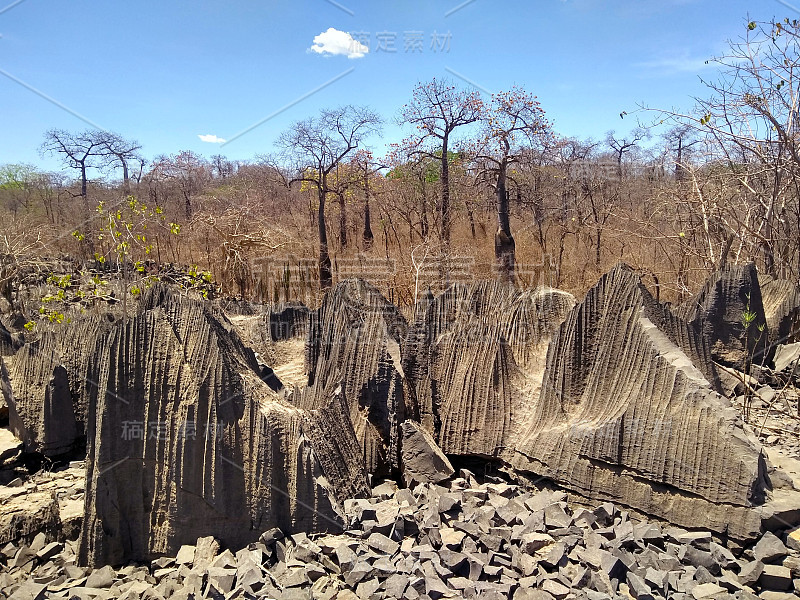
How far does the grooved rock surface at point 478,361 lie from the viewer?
449 cm

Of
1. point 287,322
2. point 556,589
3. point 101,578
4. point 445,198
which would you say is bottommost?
point 101,578

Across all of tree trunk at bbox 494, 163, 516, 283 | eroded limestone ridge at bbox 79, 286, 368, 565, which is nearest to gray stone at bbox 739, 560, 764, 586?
eroded limestone ridge at bbox 79, 286, 368, 565

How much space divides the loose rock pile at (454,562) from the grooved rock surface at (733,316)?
11.4 ft

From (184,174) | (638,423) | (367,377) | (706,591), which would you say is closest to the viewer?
(706,591)

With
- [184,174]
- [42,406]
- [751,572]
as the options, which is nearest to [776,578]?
[751,572]

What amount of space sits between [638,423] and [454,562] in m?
1.54

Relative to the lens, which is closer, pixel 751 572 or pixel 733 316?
pixel 751 572

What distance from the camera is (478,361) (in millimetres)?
4688

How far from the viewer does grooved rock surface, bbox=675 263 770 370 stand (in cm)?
602

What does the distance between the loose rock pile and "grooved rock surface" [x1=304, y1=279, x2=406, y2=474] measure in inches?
29.1

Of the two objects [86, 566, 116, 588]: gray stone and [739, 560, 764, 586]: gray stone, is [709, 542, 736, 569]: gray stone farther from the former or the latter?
[86, 566, 116, 588]: gray stone

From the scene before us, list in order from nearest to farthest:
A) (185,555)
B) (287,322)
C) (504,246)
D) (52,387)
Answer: (185,555) < (52,387) < (287,322) < (504,246)

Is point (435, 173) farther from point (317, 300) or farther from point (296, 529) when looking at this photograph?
point (296, 529)

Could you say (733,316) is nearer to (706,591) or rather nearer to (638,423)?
(638,423)
